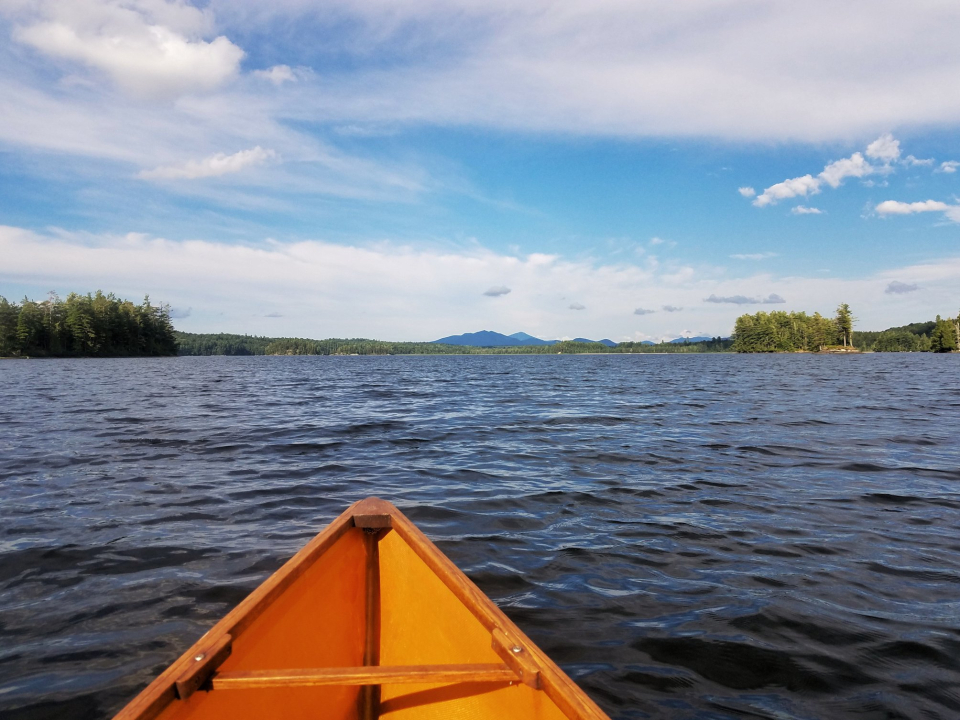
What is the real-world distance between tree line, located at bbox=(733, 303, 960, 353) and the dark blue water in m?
142

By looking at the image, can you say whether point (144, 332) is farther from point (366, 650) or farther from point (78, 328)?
point (366, 650)

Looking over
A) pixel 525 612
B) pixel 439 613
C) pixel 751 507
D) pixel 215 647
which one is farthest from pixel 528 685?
pixel 751 507

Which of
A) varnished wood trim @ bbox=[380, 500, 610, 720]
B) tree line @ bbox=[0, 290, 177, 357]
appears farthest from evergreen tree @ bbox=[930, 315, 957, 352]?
tree line @ bbox=[0, 290, 177, 357]

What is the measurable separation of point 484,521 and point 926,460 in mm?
8897

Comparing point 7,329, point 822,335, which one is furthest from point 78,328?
point 822,335

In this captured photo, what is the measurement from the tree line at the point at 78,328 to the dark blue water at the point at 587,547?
105675mm

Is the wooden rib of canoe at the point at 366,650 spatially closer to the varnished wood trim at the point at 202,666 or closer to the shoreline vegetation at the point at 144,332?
the varnished wood trim at the point at 202,666

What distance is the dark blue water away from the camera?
11.9 ft

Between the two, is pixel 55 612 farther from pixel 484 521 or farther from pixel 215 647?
pixel 484 521

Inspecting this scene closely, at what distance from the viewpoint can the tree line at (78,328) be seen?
3654 inches

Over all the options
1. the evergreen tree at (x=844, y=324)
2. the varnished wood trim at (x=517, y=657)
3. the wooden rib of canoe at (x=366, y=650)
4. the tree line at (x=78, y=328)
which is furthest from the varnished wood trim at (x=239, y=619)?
the evergreen tree at (x=844, y=324)

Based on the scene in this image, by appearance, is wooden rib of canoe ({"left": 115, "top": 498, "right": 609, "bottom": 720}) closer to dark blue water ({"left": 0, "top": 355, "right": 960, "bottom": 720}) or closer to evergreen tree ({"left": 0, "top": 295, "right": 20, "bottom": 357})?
dark blue water ({"left": 0, "top": 355, "right": 960, "bottom": 720})

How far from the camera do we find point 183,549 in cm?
582

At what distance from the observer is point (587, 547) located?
19.4ft
